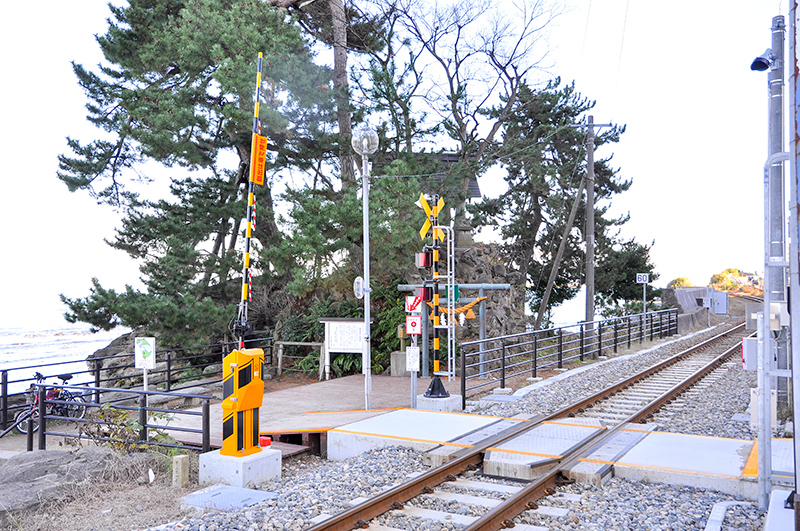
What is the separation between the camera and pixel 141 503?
636cm

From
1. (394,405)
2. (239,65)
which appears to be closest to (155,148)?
(239,65)

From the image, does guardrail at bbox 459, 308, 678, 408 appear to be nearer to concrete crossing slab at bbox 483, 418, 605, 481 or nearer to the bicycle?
concrete crossing slab at bbox 483, 418, 605, 481

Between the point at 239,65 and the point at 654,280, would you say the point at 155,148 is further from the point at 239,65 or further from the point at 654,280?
the point at 654,280

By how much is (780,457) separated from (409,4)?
2087cm

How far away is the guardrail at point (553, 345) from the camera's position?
1441cm

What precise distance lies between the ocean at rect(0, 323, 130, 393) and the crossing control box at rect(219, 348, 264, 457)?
3031 cm

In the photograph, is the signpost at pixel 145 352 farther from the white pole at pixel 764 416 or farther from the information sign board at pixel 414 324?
the white pole at pixel 764 416

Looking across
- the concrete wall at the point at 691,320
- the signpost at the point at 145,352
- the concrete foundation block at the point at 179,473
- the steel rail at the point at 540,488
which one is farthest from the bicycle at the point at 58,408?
the concrete wall at the point at 691,320

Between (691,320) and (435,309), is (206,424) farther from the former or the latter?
(691,320)

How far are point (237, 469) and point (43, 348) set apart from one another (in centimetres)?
5459

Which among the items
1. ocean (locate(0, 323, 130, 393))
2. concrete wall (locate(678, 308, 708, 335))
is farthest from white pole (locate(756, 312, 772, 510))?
ocean (locate(0, 323, 130, 393))

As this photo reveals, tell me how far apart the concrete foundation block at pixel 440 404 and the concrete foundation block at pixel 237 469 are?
12.7 feet

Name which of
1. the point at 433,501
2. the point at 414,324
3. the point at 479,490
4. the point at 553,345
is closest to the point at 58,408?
the point at 414,324

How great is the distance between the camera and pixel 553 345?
2055cm
